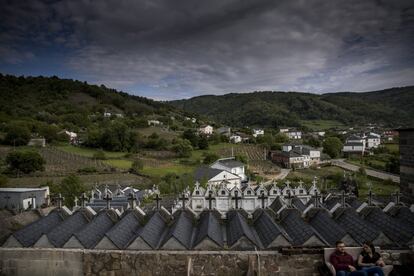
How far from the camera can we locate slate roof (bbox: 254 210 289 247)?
26.9 feet

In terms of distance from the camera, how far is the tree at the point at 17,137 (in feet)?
228

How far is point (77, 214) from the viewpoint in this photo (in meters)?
10.4

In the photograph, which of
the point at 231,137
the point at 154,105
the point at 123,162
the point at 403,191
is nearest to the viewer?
the point at 403,191

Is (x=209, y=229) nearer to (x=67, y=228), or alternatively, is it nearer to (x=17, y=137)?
(x=67, y=228)

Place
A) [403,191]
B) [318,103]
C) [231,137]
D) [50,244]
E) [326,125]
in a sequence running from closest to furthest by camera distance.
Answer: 1. [50,244]
2. [403,191]
3. [231,137]
4. [326,125]
5. [318,103]

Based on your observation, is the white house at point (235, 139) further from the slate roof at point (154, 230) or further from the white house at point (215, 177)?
the slate roof at point (154, 230)

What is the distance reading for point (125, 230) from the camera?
29.5 feet

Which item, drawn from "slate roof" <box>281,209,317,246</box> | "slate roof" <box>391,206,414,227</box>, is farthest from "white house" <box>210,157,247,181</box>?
"slate roof" <box>281,209,317,246</box>

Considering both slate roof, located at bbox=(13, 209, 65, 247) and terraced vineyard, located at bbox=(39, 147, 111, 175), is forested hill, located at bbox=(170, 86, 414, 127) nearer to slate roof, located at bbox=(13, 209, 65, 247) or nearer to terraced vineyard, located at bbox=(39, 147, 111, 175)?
terraced vineyard, located at bbox=(39, 147, 111, 175)

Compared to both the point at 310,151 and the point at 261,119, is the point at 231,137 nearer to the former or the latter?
the point at 310,151

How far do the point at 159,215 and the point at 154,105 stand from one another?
160993 millimetres

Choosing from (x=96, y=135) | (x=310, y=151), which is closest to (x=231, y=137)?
(x=310, y=151)

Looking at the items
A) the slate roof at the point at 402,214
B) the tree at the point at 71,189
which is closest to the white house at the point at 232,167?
the tree at the point at 71,189

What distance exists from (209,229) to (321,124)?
163559 millimetres
